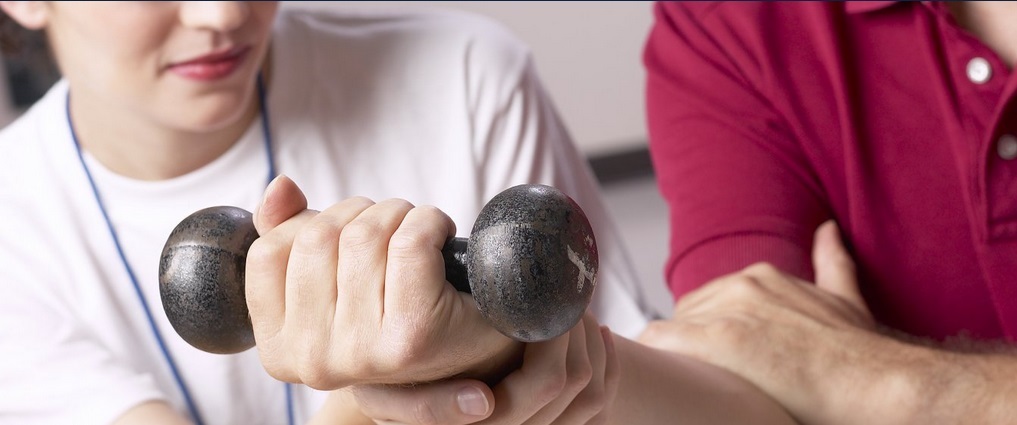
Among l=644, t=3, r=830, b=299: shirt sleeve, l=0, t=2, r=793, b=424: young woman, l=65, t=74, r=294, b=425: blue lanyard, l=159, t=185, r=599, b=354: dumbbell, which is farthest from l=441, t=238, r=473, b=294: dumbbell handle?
l=65, t=74, r=294, b=425: blue lanyard

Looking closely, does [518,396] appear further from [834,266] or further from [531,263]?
[834,266]

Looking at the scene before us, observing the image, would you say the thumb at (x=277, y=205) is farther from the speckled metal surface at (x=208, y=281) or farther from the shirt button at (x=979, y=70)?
the shirt button at (x=979, y=70)

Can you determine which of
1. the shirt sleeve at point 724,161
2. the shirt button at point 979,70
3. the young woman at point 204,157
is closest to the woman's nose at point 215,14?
the young woman at point 204,157

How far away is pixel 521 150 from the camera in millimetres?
1131

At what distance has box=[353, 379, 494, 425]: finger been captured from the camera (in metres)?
0.46

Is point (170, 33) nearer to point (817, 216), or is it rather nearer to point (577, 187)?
point (577, 187)

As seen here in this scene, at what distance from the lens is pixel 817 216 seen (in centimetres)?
96

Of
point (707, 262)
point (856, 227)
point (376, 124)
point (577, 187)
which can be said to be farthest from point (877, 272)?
point (376, 124)

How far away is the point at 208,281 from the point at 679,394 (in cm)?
A: 32

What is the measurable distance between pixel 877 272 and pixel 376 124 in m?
0.51

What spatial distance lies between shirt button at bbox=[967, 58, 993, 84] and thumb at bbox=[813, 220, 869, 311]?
0.56 feet

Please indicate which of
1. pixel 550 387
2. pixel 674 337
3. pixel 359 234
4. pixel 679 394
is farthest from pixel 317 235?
pixel 674 337

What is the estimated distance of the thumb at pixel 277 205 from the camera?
1.56 ft

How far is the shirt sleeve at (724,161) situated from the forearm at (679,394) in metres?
0.19
